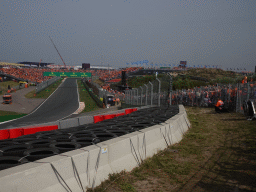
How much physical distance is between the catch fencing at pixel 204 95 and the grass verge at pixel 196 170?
7.01 meters

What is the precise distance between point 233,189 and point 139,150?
2016 millimetres

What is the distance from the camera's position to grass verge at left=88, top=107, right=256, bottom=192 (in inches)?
163

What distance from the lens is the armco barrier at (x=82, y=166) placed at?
9.60 ft

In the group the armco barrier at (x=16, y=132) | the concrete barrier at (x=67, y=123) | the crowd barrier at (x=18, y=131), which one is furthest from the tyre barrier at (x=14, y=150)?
the concrete barrier at (x=67, y=123)

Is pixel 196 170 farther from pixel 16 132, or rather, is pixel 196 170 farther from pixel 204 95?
pixel 204 95

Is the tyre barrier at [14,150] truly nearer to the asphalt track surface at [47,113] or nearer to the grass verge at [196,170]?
the grass verge at [196,170]

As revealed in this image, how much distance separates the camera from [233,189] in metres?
4.05

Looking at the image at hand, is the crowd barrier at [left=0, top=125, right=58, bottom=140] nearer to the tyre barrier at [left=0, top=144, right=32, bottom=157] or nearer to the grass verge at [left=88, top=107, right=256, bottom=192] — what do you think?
the tyre barrier at [left=0, top=144, right=32, bottom=157]

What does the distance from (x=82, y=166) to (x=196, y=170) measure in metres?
2.54

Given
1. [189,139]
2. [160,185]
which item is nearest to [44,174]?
[160,185]

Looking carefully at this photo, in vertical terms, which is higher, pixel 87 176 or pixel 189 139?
pixel 87 176

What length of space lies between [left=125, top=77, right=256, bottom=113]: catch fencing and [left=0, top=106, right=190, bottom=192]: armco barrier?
31.7ft

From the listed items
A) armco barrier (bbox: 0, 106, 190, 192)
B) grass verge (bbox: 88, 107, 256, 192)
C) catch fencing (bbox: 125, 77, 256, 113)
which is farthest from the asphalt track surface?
catch fencing (bbox: 125, 77, 256, 113)

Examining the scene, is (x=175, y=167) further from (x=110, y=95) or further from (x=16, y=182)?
(x=110, y=95)
